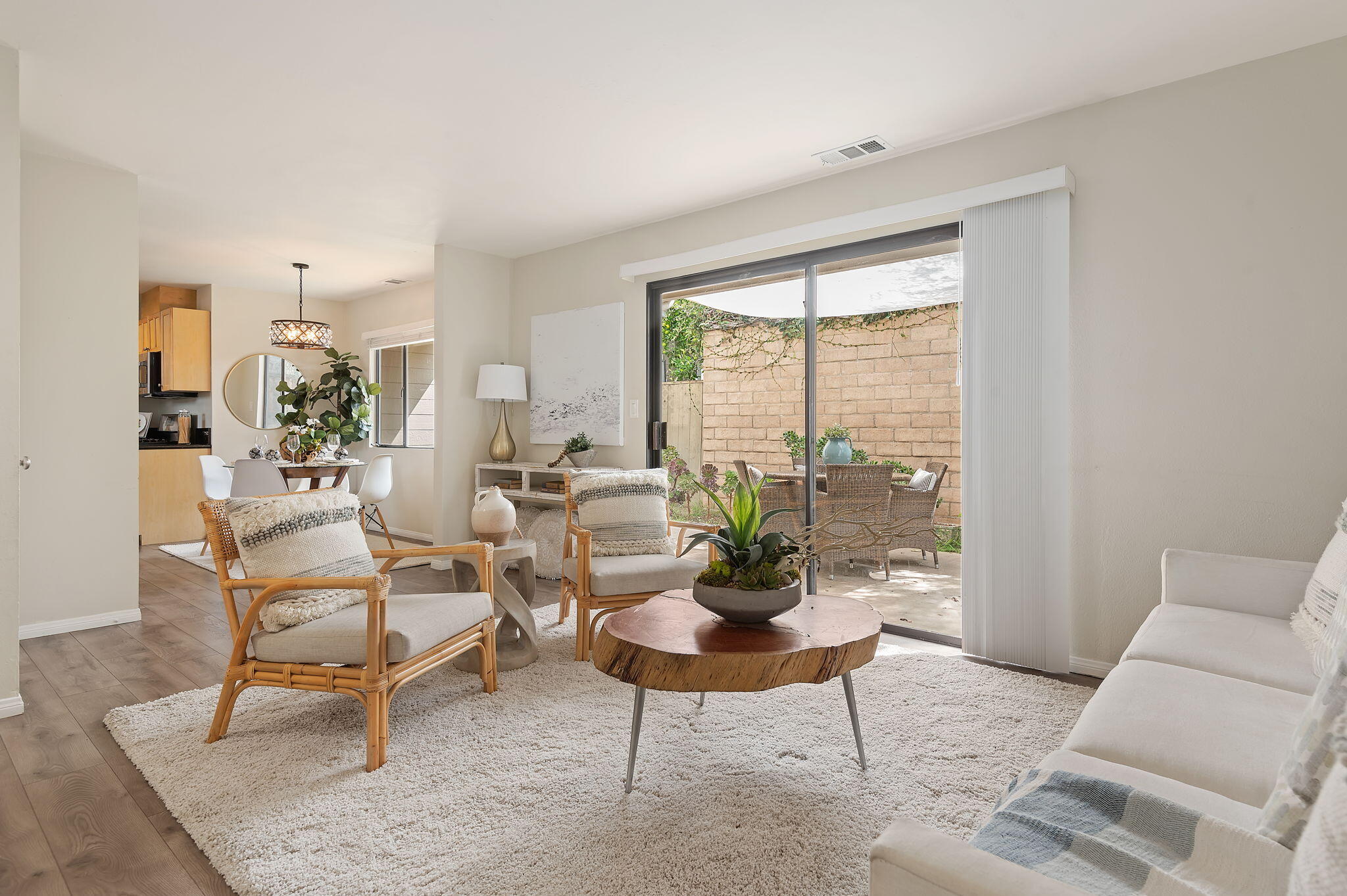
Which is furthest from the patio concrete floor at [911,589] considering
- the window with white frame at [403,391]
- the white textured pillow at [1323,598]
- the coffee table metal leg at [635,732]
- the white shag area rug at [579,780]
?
the window with white frame at [403,391]

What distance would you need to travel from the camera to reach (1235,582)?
229 centimetres

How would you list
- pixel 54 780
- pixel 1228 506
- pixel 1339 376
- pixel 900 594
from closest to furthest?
pixel 54 780
pixel 1339 376
pixel 1228 506
pixel 900 594

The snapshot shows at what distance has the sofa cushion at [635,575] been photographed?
3.22 metres

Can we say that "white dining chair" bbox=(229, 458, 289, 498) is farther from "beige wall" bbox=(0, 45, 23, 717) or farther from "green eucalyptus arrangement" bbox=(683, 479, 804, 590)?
"green eucalyptus arrangement" bbox=(683, 479, 804, 590)

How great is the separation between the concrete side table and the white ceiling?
1977mm

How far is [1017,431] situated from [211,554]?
200 inches

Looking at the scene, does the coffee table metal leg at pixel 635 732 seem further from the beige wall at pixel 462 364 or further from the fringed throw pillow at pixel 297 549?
the beige wall at pixel 462 364

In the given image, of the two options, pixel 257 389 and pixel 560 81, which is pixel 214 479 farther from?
pixel 560 81

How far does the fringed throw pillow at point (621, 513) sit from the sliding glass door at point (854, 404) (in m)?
0.82

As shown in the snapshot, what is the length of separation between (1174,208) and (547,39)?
2.53 m

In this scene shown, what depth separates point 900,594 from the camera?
12.9ft

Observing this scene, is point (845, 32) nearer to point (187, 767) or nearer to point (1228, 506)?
point (1228, 506)

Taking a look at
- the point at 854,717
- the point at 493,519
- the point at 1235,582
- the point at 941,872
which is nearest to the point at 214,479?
the point at 493,519

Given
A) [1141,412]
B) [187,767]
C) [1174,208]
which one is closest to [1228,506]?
[1141,412]
